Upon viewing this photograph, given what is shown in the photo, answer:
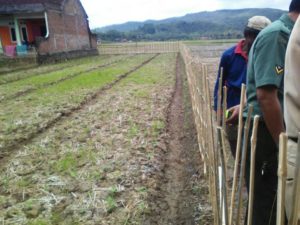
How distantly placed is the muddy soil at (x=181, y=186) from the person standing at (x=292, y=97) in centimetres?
213

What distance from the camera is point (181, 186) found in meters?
4.42

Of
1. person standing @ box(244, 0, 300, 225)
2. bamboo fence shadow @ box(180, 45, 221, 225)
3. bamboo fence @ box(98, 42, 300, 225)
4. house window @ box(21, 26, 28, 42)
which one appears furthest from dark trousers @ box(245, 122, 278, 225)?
house window @ box(21, 26, 28, 42)

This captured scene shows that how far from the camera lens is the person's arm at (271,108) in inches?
79.2

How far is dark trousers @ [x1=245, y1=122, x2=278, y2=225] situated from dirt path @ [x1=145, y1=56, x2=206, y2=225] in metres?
1.36

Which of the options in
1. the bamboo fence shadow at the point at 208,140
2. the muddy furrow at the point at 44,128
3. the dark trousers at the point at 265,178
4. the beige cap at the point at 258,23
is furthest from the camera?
the muddy furrow at the point at 44,128

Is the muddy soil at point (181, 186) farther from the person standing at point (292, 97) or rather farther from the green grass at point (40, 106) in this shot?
the green grass at point (40, 106)

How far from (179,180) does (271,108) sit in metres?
2.75

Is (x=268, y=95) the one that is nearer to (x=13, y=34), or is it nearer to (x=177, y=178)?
(x=177, y=178)

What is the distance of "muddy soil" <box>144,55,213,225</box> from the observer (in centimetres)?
368

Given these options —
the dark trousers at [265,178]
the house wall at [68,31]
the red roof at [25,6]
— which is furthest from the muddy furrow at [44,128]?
the red roof at [25,6]

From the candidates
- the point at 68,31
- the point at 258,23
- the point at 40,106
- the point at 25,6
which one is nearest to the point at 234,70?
the point at 258,23

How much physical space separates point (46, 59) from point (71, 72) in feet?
20.3

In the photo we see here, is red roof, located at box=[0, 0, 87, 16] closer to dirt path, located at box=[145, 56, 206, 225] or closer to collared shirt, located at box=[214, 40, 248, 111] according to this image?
dirt path, located at box=[145, 56, 206, 225]

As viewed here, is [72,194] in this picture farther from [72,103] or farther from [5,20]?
[5,20]
